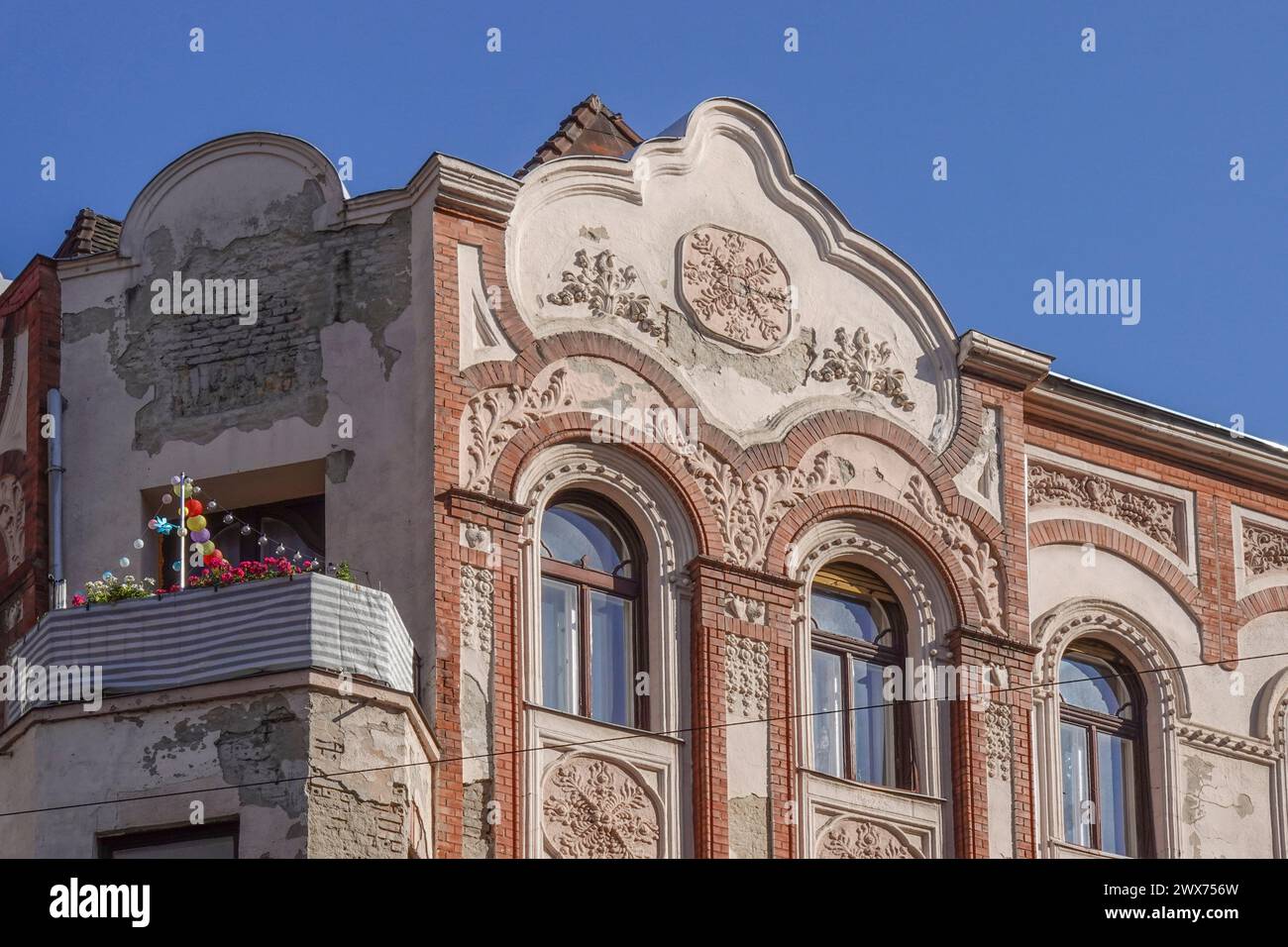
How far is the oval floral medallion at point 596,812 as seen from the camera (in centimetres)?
2653

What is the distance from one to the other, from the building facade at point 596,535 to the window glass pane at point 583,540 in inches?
1.5

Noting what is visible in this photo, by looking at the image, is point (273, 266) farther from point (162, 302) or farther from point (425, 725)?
point (425, 725)

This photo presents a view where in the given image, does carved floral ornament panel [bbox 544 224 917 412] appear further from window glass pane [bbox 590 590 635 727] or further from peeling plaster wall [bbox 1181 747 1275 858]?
peeling plaster wall [bbox 1181 747 1275 858]

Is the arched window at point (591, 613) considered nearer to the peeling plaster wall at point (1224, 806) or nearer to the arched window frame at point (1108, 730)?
the arched window frame at point (1108, 730)

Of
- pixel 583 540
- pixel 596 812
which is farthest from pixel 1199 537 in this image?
pixel 596 812

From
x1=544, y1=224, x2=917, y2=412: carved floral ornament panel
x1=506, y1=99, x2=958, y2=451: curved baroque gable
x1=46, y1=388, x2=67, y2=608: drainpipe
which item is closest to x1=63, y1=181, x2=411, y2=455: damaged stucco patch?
x1=46, y1=388, x2=67, y2=608: drainpipe

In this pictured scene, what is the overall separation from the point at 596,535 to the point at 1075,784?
5328mm

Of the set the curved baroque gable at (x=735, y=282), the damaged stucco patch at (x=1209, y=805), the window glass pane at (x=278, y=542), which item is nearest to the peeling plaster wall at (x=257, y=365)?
the window glass pane at (x=278, y=542)

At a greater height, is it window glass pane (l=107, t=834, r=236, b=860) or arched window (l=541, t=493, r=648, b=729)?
arched window (l=541, t=493, r=648, b=729)

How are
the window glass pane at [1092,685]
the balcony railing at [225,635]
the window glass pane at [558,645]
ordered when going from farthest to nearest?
1. the window glass pane at [1092,685]
2. the window glass pane at [558,645]
3. the balcony railing at [225,635]

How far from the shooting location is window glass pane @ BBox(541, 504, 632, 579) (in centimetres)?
2803

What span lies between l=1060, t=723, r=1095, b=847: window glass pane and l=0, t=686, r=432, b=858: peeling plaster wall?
25.0 feet

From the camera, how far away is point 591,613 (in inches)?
1099
